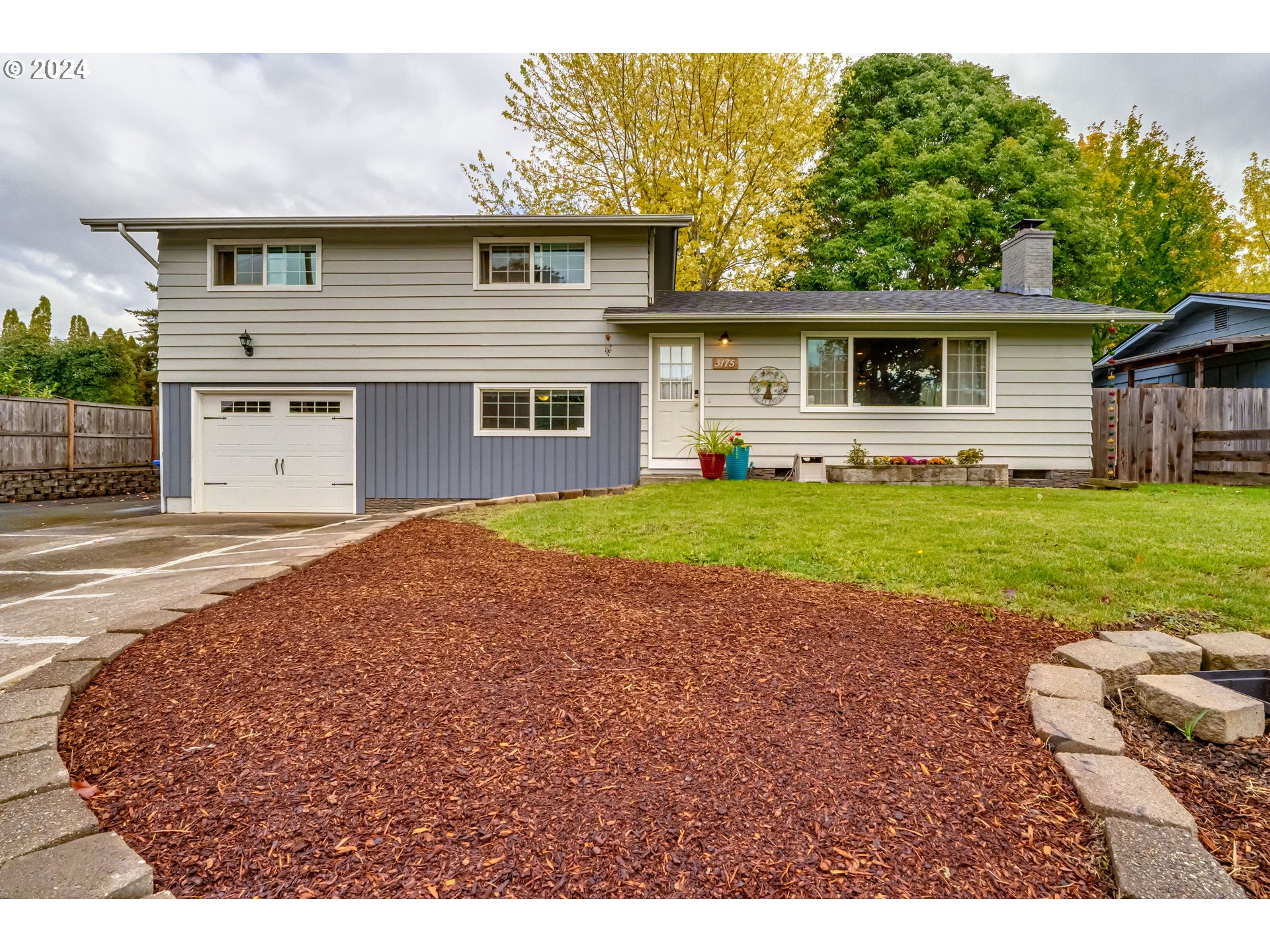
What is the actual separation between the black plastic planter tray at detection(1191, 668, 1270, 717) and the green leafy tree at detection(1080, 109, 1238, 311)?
18590 mm

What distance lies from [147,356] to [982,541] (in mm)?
25386

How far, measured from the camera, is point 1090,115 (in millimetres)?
17266

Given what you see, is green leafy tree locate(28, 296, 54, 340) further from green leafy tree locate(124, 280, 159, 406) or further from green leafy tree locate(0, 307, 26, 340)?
green leafy tree locate(124, 280, 159, 406)

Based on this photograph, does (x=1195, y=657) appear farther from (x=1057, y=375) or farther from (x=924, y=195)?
(x=924, y=195)

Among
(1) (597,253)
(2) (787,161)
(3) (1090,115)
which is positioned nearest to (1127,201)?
(3) (1090,115)

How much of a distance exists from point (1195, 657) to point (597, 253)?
8.17 meters

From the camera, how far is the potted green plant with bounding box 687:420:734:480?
8469mm

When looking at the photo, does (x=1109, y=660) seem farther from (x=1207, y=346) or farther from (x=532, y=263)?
(x=1207, y=346)

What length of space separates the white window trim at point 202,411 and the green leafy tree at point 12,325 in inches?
514

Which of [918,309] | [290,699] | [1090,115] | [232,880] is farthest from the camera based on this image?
[1090,115]

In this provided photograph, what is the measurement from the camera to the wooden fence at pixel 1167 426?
929 centimetres

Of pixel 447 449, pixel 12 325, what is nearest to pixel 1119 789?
pixel 447 449

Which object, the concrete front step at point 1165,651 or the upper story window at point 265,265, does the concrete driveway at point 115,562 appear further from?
the concrete front step at point 1165,651

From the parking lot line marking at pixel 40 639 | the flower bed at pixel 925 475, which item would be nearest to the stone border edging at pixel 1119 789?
the parking lot line marking at pixel 40 639
